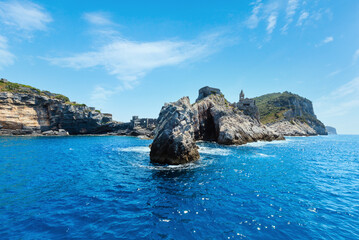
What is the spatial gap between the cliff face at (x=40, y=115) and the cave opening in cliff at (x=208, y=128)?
7302 centimetres

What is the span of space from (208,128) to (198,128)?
27.7 ft

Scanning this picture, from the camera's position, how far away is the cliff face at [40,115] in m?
73.2

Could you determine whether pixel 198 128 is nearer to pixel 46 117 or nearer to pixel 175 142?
pixel 175 142

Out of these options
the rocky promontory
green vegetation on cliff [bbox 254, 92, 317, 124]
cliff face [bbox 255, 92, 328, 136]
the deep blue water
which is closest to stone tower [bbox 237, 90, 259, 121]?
the rocky promontory

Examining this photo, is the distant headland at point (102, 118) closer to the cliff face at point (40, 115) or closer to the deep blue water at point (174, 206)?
the cliff face at point (40, 115)

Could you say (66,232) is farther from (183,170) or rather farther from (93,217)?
(183,170)

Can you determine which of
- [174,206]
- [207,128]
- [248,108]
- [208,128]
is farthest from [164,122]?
[248,108]

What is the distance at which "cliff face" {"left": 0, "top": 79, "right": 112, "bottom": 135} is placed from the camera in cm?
7325

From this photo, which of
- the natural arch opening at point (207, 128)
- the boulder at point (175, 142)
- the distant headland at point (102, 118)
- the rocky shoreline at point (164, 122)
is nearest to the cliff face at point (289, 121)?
the distant headland at point (102, 118)

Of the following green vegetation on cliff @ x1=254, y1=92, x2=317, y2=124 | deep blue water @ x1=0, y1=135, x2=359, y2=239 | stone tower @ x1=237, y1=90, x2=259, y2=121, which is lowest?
deep blue water @ x1=0, y1=135, x2=359, y2=239

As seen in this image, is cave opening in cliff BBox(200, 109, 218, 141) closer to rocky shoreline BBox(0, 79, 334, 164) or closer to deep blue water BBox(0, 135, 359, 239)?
rocky shoreline BBox(0, 79, 334, 164)

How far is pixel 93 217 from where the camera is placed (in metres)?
9.95

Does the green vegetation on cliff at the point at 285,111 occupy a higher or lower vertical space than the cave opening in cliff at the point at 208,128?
higher

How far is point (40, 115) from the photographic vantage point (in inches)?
3376
